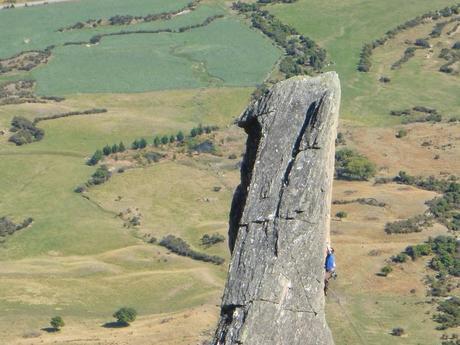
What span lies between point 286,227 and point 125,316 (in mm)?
51661

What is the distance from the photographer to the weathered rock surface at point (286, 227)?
22.6 metres

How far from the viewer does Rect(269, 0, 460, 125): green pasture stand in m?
141

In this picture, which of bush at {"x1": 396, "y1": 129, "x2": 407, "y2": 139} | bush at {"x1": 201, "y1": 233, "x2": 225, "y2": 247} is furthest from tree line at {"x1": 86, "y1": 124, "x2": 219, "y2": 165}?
bush at {"x1": 201, "y1": 233, "x2": 225, "y2": 247}

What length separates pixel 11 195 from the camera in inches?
4390

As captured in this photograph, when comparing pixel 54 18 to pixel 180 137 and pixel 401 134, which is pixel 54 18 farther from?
pixel 401 134

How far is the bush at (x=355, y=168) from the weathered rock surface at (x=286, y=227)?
87087 millimetres

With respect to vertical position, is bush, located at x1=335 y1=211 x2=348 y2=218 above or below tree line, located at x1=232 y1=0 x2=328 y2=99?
below

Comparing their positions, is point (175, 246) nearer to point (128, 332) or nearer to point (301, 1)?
point (128, 332)

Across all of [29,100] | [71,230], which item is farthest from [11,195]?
[29,100]

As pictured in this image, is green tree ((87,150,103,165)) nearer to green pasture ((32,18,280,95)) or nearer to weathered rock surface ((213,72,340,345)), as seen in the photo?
green pasture ((32,18,280,95))

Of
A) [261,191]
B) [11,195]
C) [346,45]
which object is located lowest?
[11,195]

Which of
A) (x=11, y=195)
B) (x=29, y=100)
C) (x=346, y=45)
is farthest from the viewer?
(x=346, y=45)

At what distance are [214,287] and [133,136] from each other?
167ft

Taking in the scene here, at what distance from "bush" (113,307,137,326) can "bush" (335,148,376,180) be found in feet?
139
